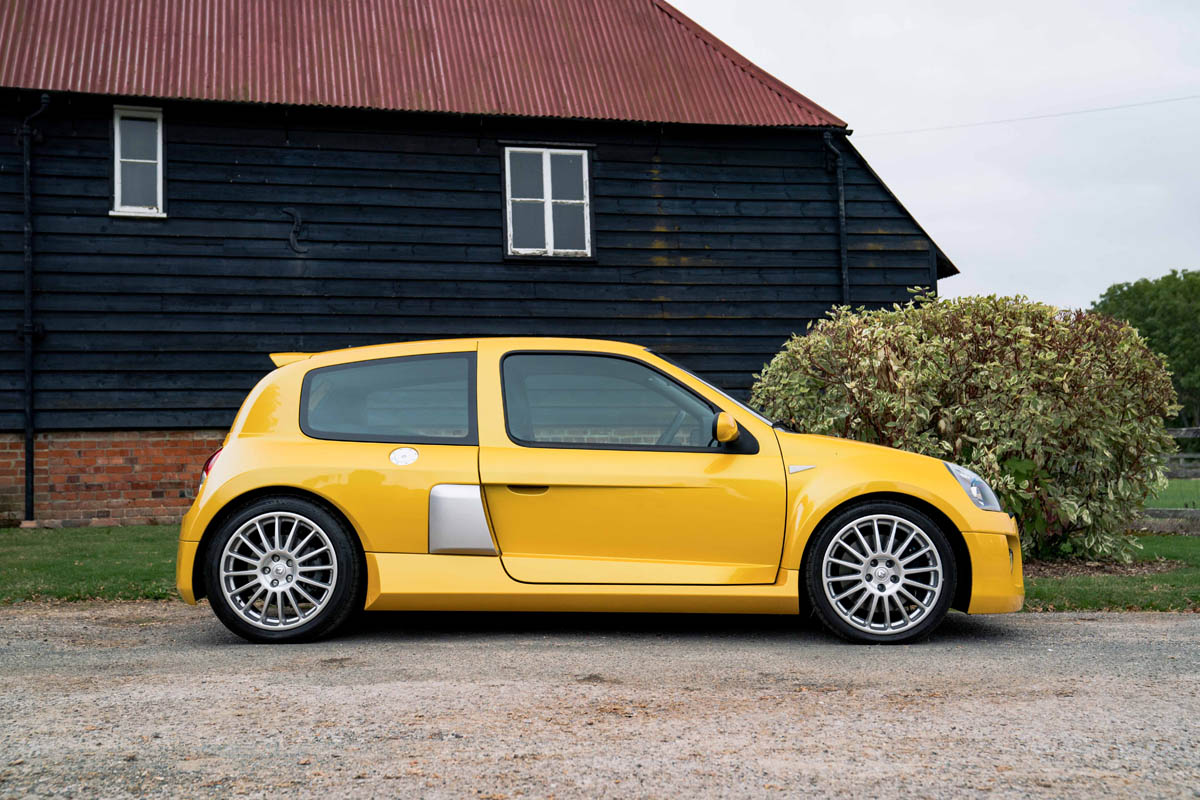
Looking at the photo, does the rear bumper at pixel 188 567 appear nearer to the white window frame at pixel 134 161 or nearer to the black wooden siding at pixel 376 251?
the black wooden siding at pixel 376 251

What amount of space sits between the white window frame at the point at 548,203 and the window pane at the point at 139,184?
13.4 ft

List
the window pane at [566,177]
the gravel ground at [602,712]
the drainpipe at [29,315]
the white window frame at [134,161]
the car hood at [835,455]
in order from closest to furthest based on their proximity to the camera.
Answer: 1. the gravel ground at [602,712]
2. the car hood at [835,455]
3. the drainpipe at [29,315]
4. the white window frame at [134,161]
5. the window pane at [566,177]

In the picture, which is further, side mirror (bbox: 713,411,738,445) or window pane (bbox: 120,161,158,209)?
window pane (bbox: 120,161,158,209)

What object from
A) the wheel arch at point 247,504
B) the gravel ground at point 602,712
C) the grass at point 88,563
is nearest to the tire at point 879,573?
the gravel ground at point 602,712

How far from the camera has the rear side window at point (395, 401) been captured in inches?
207

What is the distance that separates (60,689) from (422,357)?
2.23 meters

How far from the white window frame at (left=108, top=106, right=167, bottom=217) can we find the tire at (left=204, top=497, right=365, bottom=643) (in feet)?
27.2

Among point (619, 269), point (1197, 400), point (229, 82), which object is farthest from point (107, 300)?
point (1197, 400)

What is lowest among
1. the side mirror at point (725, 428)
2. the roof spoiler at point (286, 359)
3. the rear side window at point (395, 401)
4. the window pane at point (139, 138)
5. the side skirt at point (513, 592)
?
the side skirt at point (513, 592)

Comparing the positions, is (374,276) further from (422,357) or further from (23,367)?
(422,357)

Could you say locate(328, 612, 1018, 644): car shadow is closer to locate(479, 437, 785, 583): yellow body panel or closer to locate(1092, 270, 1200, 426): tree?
locate(479, 437, 785, 583): yellow body panel

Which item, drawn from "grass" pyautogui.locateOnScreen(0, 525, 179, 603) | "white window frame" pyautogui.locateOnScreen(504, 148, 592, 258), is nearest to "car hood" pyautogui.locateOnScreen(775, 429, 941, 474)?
"grass" pyautogui.locateOnScreen(0, 525, 179, 603)

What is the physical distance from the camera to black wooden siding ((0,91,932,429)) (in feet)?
39.1

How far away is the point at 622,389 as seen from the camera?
546 centimetres
